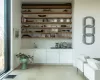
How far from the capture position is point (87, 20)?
7.63 m

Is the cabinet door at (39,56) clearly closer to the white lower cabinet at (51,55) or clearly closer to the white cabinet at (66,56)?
the white lower cabinet at (51,55)

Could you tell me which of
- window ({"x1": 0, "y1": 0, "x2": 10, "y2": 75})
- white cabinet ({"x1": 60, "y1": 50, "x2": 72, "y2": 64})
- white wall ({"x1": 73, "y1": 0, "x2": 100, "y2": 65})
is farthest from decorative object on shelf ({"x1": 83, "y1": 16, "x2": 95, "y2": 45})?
window ({"x1": 0, "y1": 0, "x2": 10, "y2": 75})

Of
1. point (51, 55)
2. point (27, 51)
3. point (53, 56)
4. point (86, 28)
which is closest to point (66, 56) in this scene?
point (53, 56)

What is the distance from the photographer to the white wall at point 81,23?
759cm

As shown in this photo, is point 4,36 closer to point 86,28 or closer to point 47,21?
point 47,21

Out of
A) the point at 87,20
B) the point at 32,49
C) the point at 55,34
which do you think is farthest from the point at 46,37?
the point at 87,20

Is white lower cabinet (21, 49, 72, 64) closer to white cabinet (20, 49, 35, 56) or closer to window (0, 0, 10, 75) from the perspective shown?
white cabinet (20, 49, 35, 56)

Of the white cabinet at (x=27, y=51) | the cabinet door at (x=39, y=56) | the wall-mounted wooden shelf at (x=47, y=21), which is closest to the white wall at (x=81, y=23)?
the wall-mounted wooden shelf at (x=47, y=21)

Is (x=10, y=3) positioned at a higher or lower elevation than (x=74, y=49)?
higher

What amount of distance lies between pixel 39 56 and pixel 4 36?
2.36 m

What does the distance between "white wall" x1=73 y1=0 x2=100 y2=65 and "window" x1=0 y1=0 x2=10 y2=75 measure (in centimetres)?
311

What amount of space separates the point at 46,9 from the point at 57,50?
227 cm

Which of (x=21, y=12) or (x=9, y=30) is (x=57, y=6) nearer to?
(x=21, y=12)

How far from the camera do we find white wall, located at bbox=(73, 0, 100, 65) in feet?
24.9
